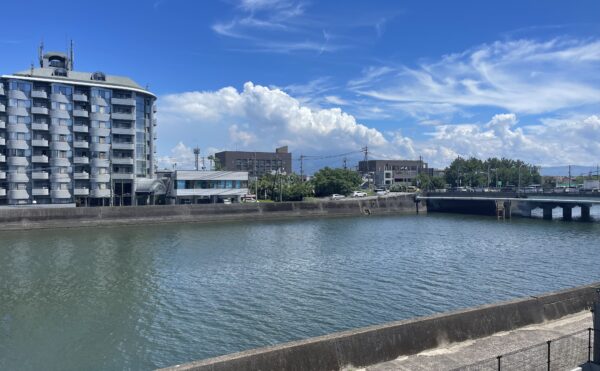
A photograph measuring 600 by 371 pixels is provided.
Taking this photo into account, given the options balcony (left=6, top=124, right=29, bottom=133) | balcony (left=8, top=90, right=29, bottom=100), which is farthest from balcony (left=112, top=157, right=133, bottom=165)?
balcony (left=8, top=90, right=29, bottom=100)

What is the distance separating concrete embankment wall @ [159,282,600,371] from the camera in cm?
1113

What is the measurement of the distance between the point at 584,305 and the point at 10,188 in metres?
81.9

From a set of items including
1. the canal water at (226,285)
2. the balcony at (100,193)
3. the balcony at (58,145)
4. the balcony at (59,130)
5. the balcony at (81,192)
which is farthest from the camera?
the balcony at (100,193)

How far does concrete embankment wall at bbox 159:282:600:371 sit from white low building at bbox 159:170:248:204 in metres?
73.7

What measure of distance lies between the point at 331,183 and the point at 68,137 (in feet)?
214

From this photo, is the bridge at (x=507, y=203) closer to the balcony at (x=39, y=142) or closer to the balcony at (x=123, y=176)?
the balcony at (x=123, y=176)

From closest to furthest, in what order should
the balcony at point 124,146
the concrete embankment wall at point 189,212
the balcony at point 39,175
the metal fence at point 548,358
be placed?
the metal fence at point 548,358
the concrete embankment wall at point 189,212
the balcony at point 39,175
the balcony at point 124,146

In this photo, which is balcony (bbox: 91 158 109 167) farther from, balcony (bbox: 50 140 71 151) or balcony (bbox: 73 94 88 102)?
balcony (bbox: 73 94 88 102)

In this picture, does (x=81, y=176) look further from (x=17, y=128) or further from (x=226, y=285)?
(x=226, y=285)

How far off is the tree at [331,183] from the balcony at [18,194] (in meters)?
69.5

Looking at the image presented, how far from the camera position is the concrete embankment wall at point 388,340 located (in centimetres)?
1113

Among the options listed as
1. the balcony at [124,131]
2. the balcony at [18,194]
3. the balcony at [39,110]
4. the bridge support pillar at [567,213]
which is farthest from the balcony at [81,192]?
the bridge support pillar at [567,213]

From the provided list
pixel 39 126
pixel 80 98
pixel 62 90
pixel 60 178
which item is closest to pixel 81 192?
pixel 60 178

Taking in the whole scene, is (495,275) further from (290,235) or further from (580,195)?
(580,195)
